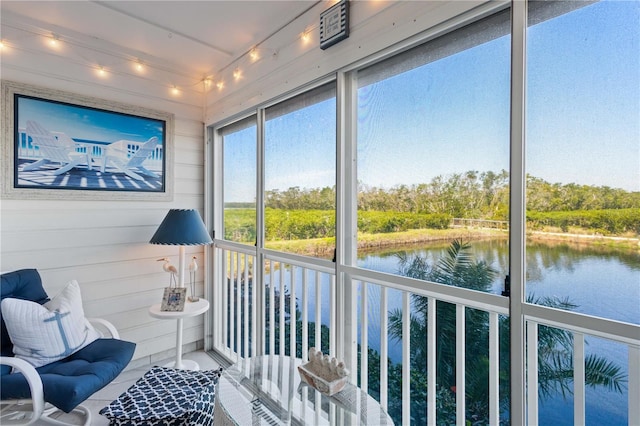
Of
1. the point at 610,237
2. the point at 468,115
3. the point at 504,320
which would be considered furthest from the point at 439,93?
the point at 504,320

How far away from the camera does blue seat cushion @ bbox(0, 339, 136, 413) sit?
5.56 ft

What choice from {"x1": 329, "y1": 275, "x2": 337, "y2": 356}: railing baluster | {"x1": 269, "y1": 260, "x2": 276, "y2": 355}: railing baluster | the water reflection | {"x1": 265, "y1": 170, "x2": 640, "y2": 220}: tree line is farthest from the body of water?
{"x1": 269, "y1": 260, "x2": 276, "y2": 355}: railing baluster

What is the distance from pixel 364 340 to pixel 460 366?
540 mm

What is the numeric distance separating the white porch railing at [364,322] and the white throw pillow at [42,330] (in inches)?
48.2

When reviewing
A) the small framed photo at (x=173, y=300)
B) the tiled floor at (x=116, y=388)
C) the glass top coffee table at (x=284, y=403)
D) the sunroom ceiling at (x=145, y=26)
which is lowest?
the tiled floor at (x=116, y=388)

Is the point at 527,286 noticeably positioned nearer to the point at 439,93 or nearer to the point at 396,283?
the point at 396,283

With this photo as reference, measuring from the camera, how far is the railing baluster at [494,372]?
52.7 inches

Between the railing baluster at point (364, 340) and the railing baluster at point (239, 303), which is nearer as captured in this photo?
the railing baluster at point (364, 340)

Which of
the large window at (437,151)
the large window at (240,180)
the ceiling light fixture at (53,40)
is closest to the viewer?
the large window at (437,151)

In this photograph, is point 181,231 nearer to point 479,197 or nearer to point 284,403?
point 284,403

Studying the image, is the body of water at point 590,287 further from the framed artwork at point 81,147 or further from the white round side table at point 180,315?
the framed artwork at point 81,147

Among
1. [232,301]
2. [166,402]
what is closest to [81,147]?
[232,301]

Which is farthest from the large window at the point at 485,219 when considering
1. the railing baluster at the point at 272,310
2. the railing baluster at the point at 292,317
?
the railing baluster at the point at 272,310

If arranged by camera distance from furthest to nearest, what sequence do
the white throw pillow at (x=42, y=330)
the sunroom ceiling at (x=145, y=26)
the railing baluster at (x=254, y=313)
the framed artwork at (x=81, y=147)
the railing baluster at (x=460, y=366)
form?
the railing baluster at (x=254, y=313)
the framed artwork at (x=81, y=147)
the sunroom ceiling at (x=145, y=26)
the white throw pillow at (x=42, y=330)
the railing baluster at (x=460, y=366)
